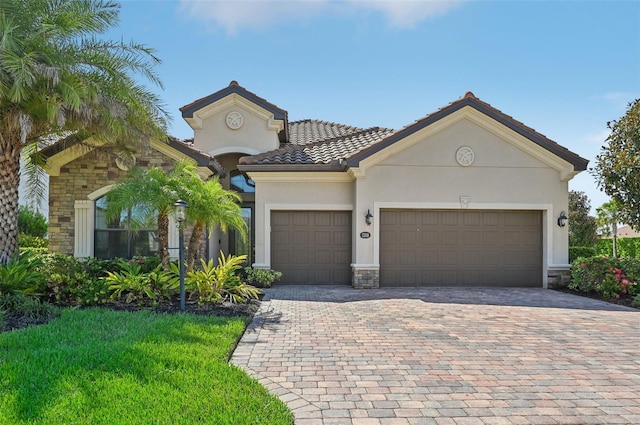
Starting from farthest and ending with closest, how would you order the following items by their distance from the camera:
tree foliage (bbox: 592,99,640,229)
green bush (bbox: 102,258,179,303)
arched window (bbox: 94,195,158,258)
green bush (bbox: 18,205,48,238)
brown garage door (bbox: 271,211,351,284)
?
green bush (bbox: 18,205,48,238)
brown garage door (bbox: 271,211,351,284)
arched window (bbox: 94,195,158,258)
tree foliage (bbox: 592,99,640,229)
green bush (bbox: 102,258,179,303)

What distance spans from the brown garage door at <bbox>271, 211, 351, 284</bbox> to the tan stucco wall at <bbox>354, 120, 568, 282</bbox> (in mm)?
700

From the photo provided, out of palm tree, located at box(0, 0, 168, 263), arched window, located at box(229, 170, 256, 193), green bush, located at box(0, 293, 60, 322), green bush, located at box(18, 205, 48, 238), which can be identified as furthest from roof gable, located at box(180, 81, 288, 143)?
green bush, located at box(18, 205, 48, 238)

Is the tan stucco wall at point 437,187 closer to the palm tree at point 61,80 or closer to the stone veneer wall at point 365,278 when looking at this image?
the stone veneer wall at point 365,278

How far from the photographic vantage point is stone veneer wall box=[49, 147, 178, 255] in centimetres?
1201

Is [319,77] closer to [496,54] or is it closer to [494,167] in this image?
[496,54]

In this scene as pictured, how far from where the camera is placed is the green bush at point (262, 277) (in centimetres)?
1188

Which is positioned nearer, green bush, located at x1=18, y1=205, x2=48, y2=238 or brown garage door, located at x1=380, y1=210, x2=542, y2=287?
A: brown garage door, located at x1=380, y1=210, x2=542, y2=287

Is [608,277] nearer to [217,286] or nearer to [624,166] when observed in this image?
[624,166]

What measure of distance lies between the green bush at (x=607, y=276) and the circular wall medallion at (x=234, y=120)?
11631 millimetres

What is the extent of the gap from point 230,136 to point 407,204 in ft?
21.6

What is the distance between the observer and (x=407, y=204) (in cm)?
1236

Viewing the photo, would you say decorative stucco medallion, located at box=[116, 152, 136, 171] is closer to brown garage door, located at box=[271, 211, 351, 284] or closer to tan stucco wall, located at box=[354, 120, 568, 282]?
brown garage door, located at box=[271, 211, 351, 284]

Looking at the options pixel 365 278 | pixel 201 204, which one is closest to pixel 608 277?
pixel 365 278

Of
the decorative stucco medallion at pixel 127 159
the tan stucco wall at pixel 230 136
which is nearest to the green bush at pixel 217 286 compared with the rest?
the decorative stucco medallion at pixel 127 159
